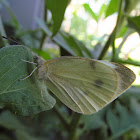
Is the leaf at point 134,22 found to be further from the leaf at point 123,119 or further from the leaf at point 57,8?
the leaf at point 123,119

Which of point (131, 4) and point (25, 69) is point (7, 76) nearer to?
point (25, 69)

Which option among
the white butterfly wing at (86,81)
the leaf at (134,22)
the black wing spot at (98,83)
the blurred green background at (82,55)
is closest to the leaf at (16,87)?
the blurred green background at (82,55)

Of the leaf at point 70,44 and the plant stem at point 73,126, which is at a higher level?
the leaf at point 70,44

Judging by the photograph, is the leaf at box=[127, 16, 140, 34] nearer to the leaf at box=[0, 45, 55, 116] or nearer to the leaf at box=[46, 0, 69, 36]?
the leaf at box=[46, 0, 69, 36]

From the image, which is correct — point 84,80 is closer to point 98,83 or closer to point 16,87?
point 98,83

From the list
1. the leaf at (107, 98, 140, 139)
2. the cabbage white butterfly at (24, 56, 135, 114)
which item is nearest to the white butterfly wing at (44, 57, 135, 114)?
the cabbage white butterfly at (24, 56, 135, 114)

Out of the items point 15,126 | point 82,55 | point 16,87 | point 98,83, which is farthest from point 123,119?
point 16,87
